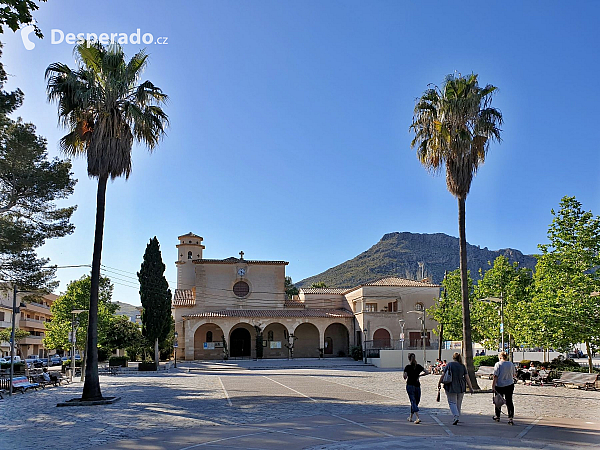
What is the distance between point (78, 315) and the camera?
4116 centimetres

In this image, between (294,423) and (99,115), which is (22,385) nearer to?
(99,115)

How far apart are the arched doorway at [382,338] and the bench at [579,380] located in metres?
29.5

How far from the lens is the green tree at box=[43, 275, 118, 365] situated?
1574 inches

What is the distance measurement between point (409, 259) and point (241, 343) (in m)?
94.7

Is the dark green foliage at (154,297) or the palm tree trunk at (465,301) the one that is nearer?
the palm tree trunk at (465,301)

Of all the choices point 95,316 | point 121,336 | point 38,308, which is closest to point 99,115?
point 95,316

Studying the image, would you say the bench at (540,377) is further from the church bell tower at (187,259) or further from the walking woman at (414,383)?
the church bell tower at (187,259)

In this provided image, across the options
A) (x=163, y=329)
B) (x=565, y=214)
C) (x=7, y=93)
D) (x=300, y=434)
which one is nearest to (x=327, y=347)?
(x=163, y=329)

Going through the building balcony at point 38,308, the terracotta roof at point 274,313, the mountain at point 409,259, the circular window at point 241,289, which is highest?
the mountain at point 409,259

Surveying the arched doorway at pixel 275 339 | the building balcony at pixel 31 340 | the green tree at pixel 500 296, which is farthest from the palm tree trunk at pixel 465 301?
the building balcony at pixel 31 340

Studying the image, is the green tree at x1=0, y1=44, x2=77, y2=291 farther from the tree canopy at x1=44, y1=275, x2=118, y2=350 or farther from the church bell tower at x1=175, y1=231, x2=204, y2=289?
the church bell tower at x1=175, y1=231, x2=204, y2=289

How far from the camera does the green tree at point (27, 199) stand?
862 inches

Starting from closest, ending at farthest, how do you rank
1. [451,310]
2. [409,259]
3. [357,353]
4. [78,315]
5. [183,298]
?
[451,310] → [78,315] → [357,353] → [183,298] → [409,259]

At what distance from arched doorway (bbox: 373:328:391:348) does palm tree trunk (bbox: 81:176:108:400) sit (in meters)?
36.4
